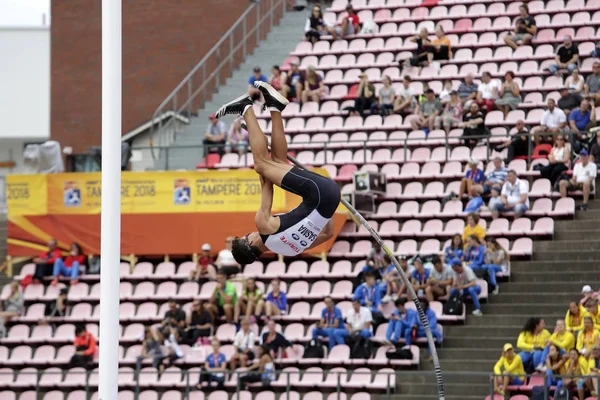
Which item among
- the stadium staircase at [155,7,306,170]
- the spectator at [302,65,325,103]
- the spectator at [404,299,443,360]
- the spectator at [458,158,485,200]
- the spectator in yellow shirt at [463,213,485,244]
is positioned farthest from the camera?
the stadium staircase at [155,7,306,170]

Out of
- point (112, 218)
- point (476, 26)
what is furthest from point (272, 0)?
point (112, 218)

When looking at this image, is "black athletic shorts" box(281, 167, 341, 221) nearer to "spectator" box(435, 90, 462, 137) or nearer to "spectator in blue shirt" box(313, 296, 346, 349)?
"spectator in blue shirt" box(313, 296, 346, 349)

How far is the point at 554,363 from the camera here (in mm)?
17266

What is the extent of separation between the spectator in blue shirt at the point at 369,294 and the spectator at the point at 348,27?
8.10 meters

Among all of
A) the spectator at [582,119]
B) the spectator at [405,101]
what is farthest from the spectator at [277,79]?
the spectator at [582,119]

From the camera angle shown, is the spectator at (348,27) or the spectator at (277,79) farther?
the spectator at (348,27)

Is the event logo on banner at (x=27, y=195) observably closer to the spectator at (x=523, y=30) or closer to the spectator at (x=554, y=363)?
the spectator at (x=523, y=30)

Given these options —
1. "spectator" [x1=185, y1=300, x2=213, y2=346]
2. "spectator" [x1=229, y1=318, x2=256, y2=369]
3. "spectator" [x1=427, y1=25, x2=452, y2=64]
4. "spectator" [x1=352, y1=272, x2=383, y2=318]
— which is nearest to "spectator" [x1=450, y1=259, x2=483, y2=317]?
"spectator" [x1=352, y1=272, x2=383, y2=318]

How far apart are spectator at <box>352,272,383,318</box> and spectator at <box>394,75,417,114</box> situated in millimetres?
4904

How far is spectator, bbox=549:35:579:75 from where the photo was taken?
23614 millimetres

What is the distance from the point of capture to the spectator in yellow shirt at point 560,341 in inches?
685

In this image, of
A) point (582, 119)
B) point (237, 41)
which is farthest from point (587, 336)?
point (237, 41)

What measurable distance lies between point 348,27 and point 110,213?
15.8 meters

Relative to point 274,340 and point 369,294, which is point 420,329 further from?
point 274,340
